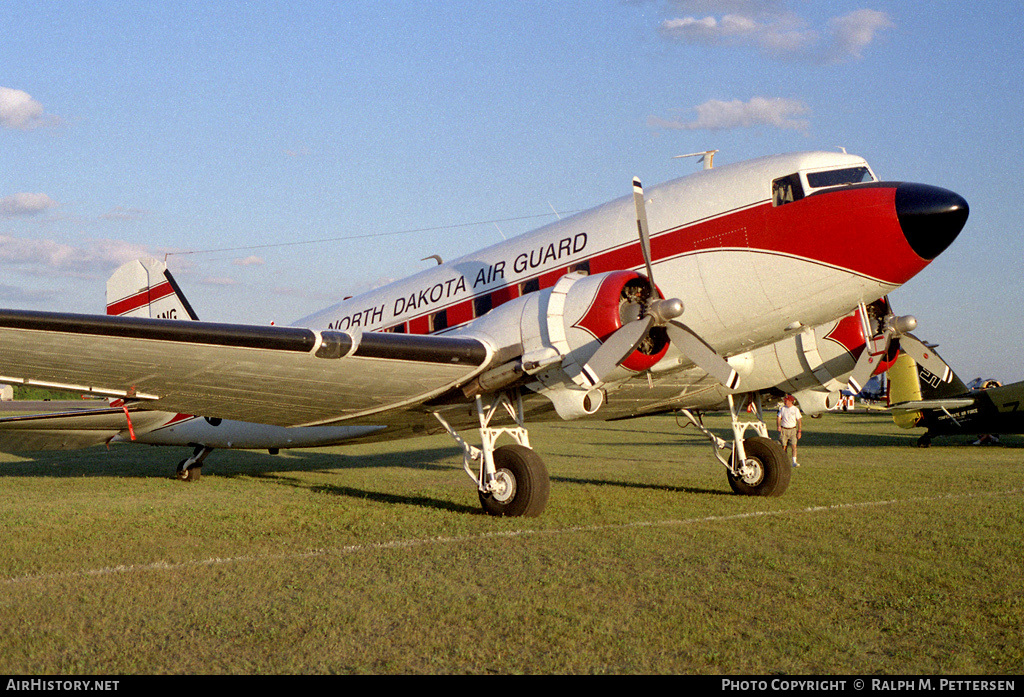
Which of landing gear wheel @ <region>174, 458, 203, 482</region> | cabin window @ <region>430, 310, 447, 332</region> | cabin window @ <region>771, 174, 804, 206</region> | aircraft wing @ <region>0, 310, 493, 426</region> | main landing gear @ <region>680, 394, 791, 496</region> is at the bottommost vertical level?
main landing gear @ <region>680, 394, 791, 496</region>

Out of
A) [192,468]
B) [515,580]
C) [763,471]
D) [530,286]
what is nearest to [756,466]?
[763,471]

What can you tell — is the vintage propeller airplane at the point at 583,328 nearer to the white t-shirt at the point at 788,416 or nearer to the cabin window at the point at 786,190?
the cabin window at the point at 786,190

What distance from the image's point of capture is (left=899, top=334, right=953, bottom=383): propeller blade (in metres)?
13.5

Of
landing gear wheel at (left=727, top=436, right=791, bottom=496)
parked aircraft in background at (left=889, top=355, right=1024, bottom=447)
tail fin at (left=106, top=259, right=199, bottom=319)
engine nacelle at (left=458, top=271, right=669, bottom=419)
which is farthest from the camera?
parked aircraft in background at (left=889, top=355, right=1024, bottom=447)

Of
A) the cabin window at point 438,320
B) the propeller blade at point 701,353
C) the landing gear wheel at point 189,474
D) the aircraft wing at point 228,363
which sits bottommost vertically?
the landing gear wheel at point 189,474

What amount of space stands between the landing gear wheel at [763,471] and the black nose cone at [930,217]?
486 cm

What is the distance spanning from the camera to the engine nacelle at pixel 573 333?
1029 centimetres

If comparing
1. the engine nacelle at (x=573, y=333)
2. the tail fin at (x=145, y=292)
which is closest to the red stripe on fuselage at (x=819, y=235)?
the engine nacelle at (x=573, y=333)

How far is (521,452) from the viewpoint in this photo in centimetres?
1134

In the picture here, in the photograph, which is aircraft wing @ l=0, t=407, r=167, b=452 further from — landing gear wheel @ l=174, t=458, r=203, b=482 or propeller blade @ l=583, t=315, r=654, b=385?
propeller blade @ l=583, t=315, r=654, b=385

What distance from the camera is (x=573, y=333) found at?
1041 cm

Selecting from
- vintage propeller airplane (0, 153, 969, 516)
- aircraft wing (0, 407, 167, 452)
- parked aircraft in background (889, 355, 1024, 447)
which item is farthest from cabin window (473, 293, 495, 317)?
parked aircraft in background (889, 355, 1024, 447)

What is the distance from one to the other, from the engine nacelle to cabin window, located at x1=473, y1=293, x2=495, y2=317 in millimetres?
1801
